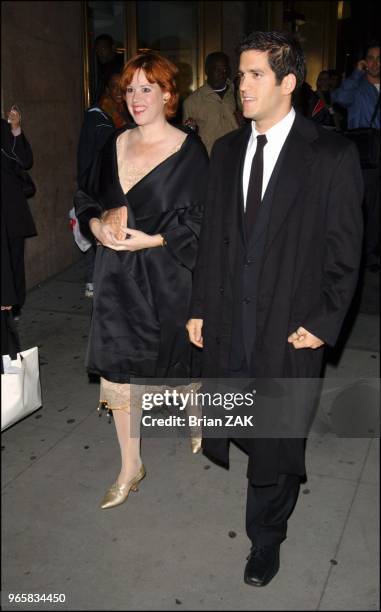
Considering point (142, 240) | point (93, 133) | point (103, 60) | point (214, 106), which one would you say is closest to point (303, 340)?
point (142, 240)

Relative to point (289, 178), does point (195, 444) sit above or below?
below

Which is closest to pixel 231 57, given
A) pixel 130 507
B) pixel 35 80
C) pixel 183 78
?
pixel 183 78

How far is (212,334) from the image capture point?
3.31 metres

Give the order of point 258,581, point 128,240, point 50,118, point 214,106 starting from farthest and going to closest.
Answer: point 214,106 < point 50,118 < point 128,240 < point 258,581

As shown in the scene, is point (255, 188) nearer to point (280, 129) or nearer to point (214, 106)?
point (280, 129)

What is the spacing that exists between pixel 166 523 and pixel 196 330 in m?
1.05

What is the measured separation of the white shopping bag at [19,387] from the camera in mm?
3218

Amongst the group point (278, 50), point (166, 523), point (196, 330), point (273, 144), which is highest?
point (278, 50)

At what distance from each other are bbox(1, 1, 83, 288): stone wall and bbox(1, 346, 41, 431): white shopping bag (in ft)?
13.1

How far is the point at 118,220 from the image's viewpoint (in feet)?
12.1

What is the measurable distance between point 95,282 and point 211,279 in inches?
31.7

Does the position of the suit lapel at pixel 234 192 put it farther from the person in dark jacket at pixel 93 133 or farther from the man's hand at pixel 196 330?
the person in dark jacket at pixel 93 133

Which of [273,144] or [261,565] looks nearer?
[273,144]

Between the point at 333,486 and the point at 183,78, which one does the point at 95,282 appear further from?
the point at 183,78
